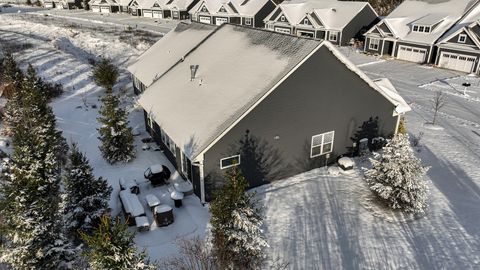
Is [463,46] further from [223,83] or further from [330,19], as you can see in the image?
[223,83]

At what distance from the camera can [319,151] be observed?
19.4m

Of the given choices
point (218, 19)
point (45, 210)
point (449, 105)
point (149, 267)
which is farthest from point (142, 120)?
point (218, 19)

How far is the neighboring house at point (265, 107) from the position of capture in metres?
16.3

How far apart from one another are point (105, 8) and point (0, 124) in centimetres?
8298

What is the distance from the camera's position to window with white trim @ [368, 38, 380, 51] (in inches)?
1972

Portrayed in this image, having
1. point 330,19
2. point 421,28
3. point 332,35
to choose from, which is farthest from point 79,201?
point 330,19

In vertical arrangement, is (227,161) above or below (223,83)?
below

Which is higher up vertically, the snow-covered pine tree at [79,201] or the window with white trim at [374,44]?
the window with white trim at [374,44]

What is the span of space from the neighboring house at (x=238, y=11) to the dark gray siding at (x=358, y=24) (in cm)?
2054

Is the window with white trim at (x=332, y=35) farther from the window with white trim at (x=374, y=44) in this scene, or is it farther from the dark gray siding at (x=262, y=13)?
the dark gray siding at (x=262, y=13)

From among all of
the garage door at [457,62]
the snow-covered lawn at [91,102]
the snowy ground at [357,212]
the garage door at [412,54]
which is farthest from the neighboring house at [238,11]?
the snowy ground at [357,212]

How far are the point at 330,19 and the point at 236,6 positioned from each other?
22616 millimetres

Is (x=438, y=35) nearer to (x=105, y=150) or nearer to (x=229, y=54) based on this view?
(x=229, y=54)

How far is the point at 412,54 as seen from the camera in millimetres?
46219
